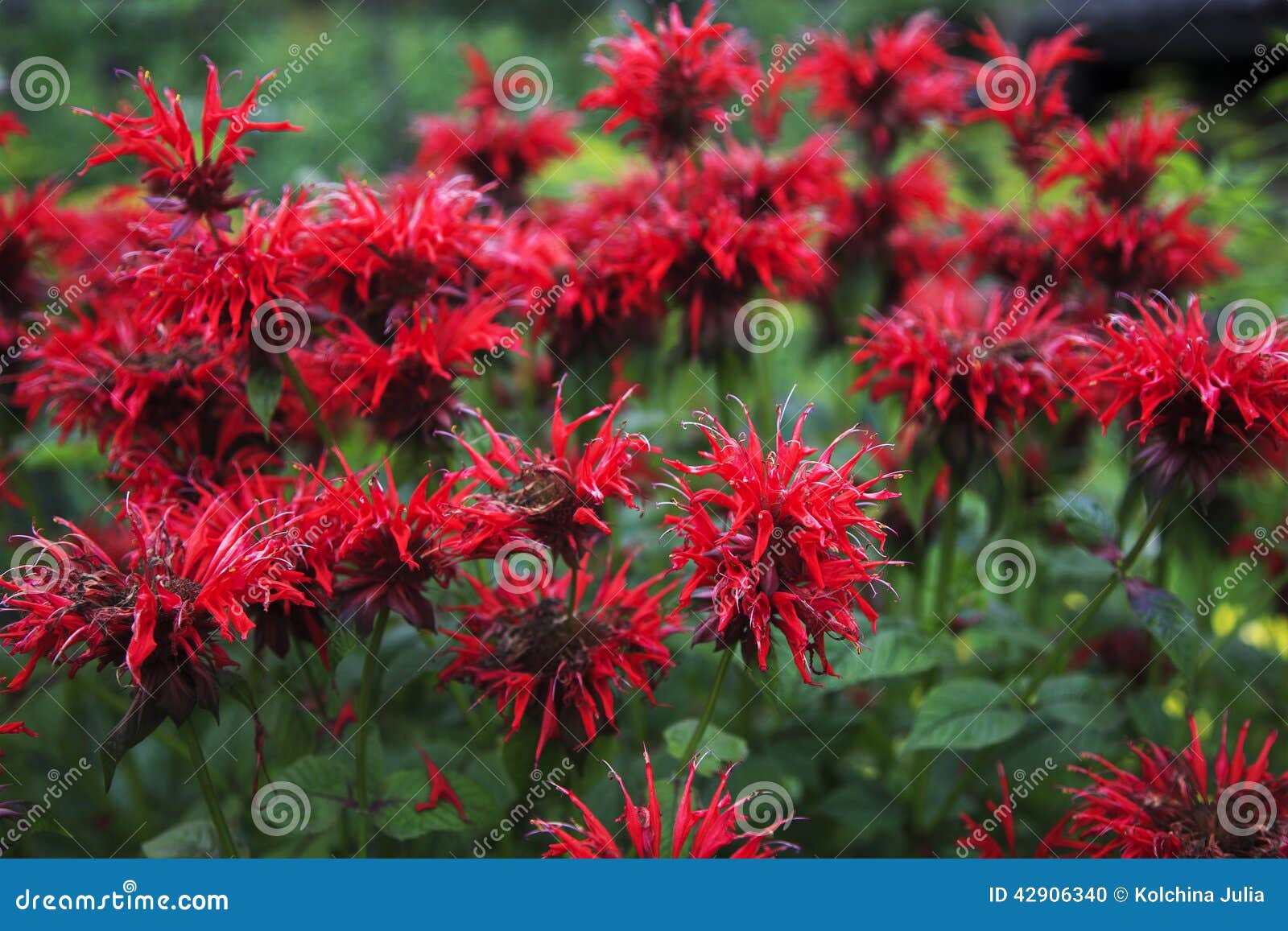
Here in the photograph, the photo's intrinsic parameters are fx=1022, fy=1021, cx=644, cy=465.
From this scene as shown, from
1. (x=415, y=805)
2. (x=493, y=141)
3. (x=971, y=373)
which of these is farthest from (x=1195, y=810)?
(x=493, y=141)

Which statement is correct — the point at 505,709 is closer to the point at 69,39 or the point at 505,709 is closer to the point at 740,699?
the point at 740,699

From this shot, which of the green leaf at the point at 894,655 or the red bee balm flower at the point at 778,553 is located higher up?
the red bee balm flower at the point at 778,553

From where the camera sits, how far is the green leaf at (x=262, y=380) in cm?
122

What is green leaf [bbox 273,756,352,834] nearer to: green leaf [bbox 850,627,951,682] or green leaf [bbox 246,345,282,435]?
green leaf [bbox 246,345,282,435]

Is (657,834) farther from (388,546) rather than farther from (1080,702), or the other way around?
(1080,702)

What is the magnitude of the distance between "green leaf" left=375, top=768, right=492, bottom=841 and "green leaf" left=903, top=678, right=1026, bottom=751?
0.56m

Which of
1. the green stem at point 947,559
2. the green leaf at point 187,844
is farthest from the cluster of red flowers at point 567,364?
the green leaf at point 187,844

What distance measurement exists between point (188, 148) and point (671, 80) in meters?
0.68

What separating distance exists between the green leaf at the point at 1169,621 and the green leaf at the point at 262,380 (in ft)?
3.55

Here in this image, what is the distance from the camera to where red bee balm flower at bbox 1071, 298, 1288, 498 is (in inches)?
45.9

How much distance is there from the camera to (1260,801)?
115 cm

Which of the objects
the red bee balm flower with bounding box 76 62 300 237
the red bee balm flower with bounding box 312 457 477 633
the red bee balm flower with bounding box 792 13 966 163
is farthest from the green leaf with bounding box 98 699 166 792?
the red bee balm flower with bounding box 792 13 966 163

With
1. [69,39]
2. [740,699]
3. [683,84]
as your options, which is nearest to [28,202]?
[683,84]

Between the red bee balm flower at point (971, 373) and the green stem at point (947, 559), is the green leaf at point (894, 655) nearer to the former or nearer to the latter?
the green stem at point (947, 559)
